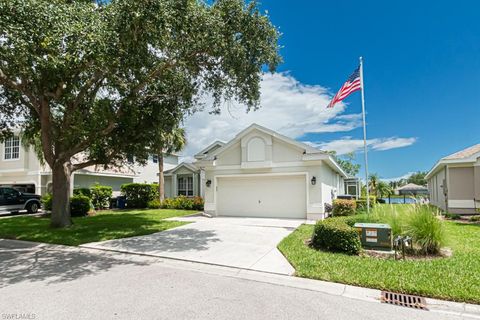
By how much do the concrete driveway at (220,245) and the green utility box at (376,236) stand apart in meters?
2.33

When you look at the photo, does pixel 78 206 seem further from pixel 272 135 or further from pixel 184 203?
pixel 272 135

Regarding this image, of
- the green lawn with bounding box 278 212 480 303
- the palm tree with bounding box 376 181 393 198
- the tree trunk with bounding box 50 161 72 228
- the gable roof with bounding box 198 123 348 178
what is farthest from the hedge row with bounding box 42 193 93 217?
the palm tree with bounding box 376 181 393 198

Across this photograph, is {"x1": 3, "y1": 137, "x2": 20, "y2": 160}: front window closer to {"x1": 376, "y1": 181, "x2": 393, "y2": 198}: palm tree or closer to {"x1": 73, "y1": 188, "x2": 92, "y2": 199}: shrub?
{"x1": 73, "y1": 188, "x2": 92, "y2": 199}: shrub

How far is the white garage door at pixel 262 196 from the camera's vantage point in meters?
14.9

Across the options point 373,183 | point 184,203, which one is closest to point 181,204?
point 184,203

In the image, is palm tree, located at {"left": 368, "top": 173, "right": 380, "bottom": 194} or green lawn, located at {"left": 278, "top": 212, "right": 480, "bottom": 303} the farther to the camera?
palm tree, located at {"left": 368, "top": 173, "right": 380, "bottom": 194}

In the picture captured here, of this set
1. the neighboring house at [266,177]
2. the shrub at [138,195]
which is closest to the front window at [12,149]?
the shrub at [138,195]

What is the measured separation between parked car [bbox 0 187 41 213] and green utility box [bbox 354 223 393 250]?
20673 mm

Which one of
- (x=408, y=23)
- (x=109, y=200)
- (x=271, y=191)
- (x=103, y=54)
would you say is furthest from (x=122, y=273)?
(x=109, y=200)

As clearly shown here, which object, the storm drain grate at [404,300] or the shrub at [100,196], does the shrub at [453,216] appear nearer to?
the storm drain grate at [404,300]

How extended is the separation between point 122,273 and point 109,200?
18610mm

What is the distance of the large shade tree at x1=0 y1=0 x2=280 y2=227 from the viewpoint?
6.77m

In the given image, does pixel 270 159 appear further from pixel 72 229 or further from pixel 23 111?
pixel 23 111

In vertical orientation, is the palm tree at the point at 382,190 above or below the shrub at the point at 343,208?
below
